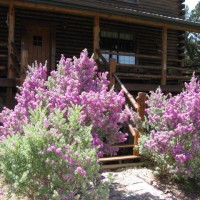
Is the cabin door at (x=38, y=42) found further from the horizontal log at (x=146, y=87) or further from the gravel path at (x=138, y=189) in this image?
the gravel path at (x=138, y=189)

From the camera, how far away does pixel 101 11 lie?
471 inches

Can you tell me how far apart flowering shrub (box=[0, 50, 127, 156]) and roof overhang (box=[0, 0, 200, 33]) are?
17.0 feet

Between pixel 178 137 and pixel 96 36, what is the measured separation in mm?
6515

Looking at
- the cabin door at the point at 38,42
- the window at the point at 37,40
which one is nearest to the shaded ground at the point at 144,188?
the cabin door at the point at 38,42

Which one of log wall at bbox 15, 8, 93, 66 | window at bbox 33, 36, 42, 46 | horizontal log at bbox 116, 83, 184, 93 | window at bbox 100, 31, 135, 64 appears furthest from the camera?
window at bbox 100, 31, 135, 64

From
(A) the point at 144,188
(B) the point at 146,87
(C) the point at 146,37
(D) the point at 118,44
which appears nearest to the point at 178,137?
(A) the point at 144,188

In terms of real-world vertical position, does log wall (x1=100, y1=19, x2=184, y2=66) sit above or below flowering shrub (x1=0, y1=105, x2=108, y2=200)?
above

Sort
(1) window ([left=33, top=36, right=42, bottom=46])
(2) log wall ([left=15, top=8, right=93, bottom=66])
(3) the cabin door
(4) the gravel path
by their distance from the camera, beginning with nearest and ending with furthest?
(4) the gravel path
(2) log wall ([left=15, top=8, right=93, bottom=66])
(3) the cabin door
(1) window ([left=33, top=36, right=42, bottom=46])

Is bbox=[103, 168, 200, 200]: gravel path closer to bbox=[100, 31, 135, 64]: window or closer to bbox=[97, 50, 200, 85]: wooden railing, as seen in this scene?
bbox=[97, 50, 200, 85]: wooden railing

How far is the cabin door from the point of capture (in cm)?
1414

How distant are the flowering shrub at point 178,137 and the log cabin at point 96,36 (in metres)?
3.89

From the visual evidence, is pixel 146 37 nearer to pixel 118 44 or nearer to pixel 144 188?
pixel 118 44

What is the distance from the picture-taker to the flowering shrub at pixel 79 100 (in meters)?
5.53

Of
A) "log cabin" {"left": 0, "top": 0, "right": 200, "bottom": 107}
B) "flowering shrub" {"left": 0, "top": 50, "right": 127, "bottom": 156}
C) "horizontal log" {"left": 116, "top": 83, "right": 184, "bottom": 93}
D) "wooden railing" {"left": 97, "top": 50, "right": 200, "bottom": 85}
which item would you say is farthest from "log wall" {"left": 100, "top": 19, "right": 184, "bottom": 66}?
"flowering shrub" {"left": 0, "top": 50, "right": 127, "bottom": 156}
